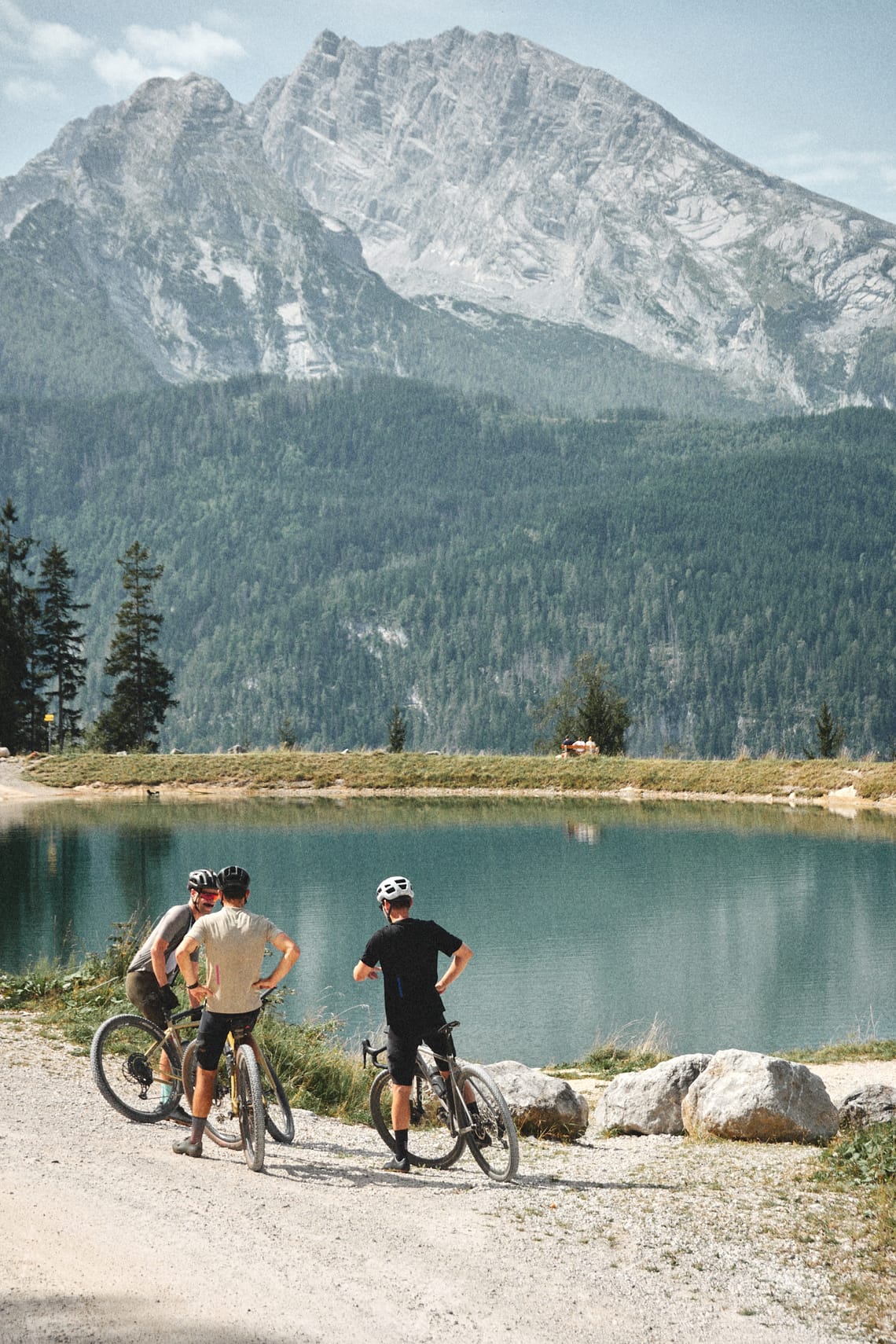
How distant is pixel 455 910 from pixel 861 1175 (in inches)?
932

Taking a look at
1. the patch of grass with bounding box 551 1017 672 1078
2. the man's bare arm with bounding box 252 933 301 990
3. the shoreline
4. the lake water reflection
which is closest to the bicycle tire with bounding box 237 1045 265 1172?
the man's bare arm with bounding box 252 933 301 990

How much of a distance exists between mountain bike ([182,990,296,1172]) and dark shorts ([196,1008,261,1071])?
0.08m

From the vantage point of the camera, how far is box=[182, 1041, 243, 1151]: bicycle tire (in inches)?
451

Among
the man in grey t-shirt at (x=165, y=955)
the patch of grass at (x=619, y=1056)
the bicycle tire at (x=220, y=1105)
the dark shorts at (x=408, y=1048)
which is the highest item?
the man in grey t-shirt at (x=165, y=955)

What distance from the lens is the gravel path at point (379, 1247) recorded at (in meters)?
7.79

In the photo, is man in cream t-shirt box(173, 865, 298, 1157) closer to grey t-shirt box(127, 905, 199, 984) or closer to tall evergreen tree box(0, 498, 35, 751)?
grey t-shirt box(127, 905, 199, 984)

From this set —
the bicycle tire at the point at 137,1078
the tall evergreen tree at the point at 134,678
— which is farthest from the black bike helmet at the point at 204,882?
the tall evergreen tree at the point at 134,678

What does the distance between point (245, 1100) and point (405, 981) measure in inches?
59.0

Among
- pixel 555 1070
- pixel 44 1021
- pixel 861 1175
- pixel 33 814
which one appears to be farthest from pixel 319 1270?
pixel 33 814

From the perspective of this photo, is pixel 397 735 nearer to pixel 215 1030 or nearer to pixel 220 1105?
pixel 220 1105

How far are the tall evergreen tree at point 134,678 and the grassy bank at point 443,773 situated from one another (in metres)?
10.6

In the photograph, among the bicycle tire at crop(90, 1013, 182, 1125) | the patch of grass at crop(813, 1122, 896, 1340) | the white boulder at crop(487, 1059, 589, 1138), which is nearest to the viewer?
the patch of grass at crop(813, 1122, 896, 1340)

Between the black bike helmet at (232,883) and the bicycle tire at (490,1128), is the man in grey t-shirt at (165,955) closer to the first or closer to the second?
the black bike helmet at (232,883)

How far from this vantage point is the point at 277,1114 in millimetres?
11891
